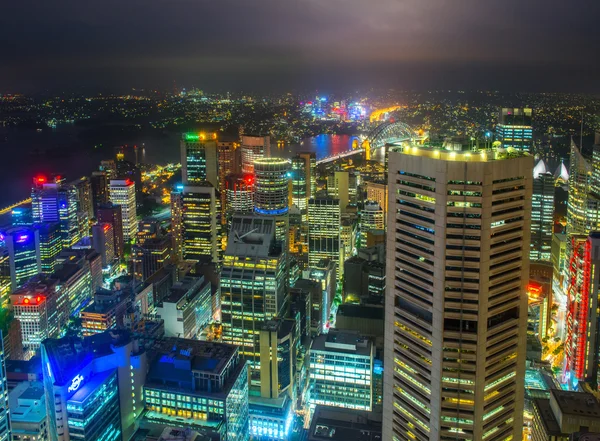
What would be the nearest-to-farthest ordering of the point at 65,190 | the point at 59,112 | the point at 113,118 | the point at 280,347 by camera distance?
the point at 280,347 < the point at 59,112 < the point at 65,190 < the point at 113,118

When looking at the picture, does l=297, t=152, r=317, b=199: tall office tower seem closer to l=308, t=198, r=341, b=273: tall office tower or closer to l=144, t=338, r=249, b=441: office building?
l=308, t=198, r=341, b=273: tall office tower

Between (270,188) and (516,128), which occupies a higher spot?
(516,128)

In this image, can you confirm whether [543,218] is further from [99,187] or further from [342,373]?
[99,187]

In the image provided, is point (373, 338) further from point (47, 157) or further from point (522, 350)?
point (47, 157)

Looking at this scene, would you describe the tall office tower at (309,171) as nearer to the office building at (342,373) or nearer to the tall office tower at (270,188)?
the tall office tower at (270,188)

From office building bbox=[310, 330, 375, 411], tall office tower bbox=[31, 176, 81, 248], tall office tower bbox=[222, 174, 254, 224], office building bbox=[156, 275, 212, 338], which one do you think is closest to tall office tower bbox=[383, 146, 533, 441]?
office building bbox=[310, 330, 375, 411]

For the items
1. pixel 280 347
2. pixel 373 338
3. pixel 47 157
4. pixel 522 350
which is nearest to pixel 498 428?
pixel 522 350

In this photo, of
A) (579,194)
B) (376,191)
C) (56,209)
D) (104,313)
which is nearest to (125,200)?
(56,209)
